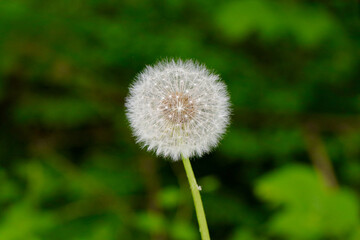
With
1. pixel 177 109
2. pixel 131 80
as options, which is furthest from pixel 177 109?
pixel 131 80

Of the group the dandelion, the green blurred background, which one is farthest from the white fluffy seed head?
the green blurred background

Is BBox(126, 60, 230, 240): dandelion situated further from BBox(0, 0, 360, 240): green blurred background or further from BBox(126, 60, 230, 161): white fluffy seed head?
BBox(0, 0, 360, 240): green blurred background

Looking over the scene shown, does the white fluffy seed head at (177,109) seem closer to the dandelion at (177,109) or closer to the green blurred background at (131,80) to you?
the dandelion at (177,109)

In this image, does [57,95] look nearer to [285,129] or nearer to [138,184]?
[138,184]

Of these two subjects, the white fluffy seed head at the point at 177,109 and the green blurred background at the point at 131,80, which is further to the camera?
the green blurred background at the point at 131,80

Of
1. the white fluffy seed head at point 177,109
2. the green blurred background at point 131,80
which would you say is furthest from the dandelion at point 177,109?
the green blurred background at point 131,80

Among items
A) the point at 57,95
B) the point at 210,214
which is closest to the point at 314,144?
the point at 210,214

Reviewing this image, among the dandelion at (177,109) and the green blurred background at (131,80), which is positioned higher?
the green blurred background at (131,80)
